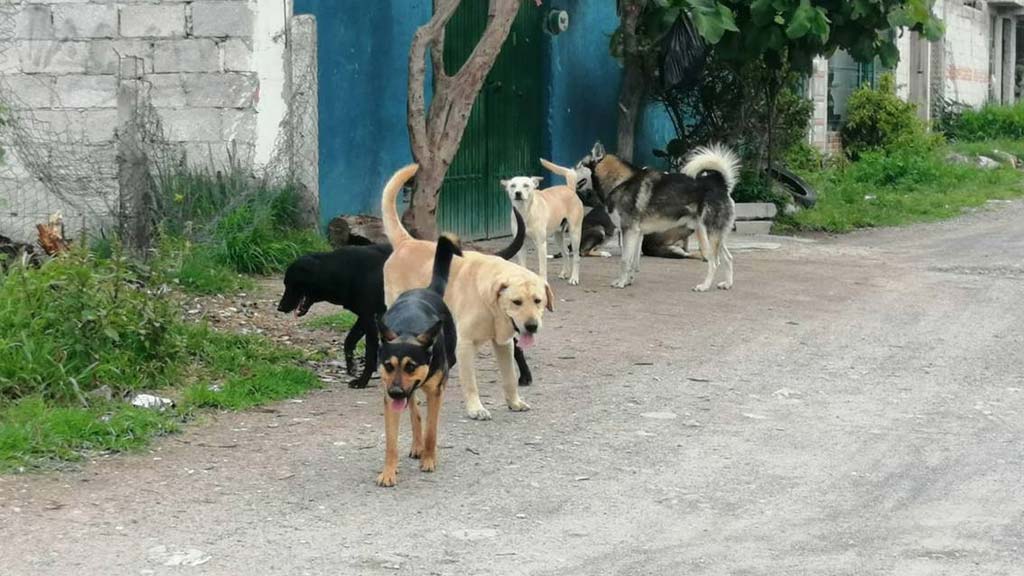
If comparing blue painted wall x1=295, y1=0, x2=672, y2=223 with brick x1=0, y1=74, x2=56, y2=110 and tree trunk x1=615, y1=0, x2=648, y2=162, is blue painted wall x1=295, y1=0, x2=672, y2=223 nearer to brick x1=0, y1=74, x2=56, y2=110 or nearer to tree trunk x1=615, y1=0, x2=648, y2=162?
brick x1=0, y1=74, x2=56, y2=110

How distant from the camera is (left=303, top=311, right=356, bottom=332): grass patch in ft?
28.9

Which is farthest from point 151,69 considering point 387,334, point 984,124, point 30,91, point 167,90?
point 984,124

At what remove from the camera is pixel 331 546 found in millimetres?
4742

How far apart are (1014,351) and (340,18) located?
19.4 ft

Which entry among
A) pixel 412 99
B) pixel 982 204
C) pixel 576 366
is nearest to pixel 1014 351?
pixel 576 366

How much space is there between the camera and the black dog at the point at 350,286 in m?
7.30

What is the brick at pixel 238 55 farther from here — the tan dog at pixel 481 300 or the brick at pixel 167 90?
the tan dog at pixel 481 300

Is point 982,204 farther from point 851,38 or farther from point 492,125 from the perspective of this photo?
point 492,125

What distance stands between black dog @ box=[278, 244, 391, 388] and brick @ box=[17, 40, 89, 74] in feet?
15.3

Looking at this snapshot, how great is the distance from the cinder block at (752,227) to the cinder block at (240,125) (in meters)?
6.38

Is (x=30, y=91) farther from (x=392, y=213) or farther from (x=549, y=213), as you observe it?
(x=392, y=213)

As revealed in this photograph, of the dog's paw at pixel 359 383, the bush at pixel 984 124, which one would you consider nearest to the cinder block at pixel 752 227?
the dog's paw at pixel 359 383

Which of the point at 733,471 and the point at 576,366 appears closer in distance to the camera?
the point at 733,471

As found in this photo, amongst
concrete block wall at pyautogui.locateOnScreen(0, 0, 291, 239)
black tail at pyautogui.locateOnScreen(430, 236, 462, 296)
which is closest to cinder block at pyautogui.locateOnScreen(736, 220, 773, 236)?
concrete block wall at pyautogui.locateOnScreen(0, 0, 291, 239)
